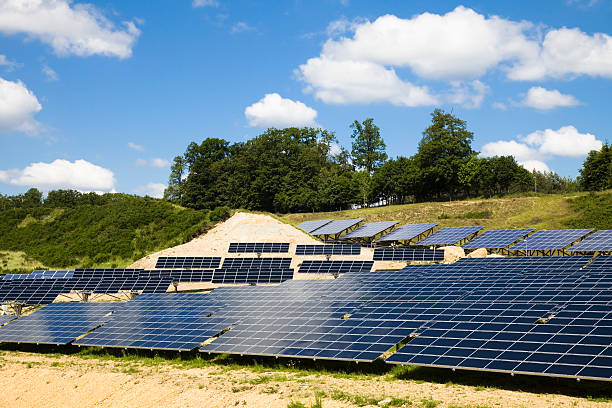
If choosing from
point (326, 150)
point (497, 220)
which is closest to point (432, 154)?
point (497, 220)

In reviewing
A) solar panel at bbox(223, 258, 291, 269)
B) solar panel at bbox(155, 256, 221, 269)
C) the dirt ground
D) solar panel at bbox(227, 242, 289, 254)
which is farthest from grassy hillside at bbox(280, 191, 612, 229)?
the dirt ground

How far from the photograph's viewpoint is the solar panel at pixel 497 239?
4506 cm

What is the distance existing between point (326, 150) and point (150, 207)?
61467 mm

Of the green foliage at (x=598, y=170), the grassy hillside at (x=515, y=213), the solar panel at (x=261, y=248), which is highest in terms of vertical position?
the green foliage at (x=598, y=170)

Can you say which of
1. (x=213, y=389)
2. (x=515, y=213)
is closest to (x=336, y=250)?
(x=213, y=389)

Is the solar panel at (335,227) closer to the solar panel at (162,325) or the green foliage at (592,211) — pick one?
the green foliage at (592,211)

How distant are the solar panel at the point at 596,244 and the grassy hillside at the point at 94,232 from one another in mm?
41977

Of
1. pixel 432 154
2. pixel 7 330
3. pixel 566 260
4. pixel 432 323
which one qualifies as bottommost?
pixel 7 330

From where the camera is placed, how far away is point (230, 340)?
782 inches

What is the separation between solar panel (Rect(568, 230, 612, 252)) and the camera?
126ft

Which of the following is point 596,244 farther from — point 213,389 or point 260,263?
point 213,389

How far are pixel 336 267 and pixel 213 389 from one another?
20107 millimetres

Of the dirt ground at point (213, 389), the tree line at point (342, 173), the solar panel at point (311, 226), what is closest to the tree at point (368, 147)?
the tree line at point (342, 173)

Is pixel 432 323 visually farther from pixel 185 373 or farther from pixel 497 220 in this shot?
pixel 497 220
